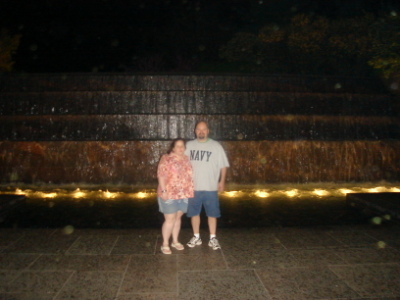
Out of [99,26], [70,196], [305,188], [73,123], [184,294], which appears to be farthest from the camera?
[99,26]

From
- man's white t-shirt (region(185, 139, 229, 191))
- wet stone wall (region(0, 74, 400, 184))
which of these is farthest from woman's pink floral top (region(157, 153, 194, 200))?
wet stone wall (region(0, 74, 400, 184))

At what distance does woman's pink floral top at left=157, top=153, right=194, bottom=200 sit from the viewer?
4832 mm

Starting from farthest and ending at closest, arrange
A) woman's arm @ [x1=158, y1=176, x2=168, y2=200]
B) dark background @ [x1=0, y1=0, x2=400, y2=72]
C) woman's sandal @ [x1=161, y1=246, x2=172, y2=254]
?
dark background @ [x1=0, y1=0, x2=400, y2=72]
woman's sandal @ [x1=161, y1=246, x2=172, y2=254]
woman's arm @ [x1=158, y1=176, x2=168, y2=200]

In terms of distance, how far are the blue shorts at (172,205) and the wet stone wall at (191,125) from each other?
5938mm

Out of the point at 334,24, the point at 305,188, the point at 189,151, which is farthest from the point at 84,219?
the point at 334,24

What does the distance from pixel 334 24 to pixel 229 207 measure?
1264 centimetres

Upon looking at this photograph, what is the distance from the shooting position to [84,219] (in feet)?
23.8

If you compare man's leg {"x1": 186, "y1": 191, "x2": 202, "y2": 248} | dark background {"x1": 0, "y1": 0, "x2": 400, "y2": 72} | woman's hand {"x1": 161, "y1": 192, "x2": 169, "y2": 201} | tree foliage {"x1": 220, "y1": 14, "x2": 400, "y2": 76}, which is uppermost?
dark background {"x1": 0, "y1": 0, "x2": 400, "y2": 72}

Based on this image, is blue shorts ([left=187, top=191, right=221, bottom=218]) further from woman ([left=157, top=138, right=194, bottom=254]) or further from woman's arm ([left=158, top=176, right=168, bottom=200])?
woman's arm ([left=158, top=176, right=168, bottom=200])

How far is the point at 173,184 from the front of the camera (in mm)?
4836

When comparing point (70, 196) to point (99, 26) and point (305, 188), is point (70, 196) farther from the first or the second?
point (99, 26)

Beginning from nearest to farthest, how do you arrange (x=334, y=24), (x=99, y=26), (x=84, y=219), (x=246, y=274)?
1. (x=246, y=274)
2. (x=84, y=219)
3. (x=334, y=24)
4. (x=99, y=26)

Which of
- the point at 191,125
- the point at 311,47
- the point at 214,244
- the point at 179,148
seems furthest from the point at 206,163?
the point at 311,47

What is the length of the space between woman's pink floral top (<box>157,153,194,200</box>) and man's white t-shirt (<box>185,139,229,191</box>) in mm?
211
